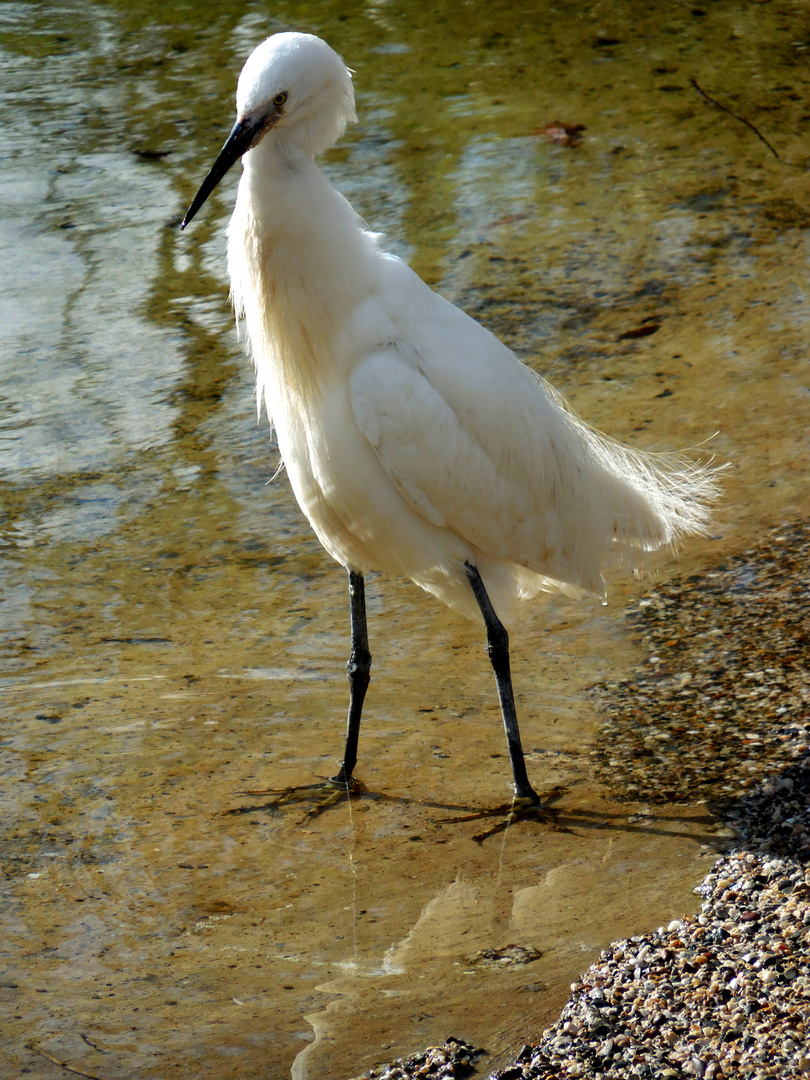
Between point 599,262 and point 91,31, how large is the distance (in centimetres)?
599

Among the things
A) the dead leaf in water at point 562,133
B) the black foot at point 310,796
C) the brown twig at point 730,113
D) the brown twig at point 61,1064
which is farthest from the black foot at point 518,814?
the dead leaf in water at point 562,133

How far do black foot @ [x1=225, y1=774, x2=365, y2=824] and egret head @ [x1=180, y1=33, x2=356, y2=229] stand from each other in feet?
5.86

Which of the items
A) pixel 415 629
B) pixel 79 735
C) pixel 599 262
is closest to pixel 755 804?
pixel 415 629

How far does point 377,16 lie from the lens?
1091cm

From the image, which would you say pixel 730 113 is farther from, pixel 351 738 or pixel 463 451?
pixel 351 738

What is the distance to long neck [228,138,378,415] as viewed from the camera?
11.6ft

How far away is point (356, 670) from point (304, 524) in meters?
1.67

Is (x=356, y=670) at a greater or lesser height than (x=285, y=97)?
lesser

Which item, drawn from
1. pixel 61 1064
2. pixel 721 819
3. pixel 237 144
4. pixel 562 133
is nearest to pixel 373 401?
pixel 237 144

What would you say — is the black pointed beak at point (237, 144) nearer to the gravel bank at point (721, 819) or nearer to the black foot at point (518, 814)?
the black foot at point (518, 814)

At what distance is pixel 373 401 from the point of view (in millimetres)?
3633

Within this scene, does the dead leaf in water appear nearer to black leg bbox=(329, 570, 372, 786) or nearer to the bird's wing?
the bird's wing

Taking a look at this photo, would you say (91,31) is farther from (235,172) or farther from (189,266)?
(189,266)

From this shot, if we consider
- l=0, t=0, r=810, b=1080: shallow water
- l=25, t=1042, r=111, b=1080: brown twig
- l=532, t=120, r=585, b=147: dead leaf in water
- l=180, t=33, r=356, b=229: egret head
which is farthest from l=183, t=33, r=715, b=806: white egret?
l=532, t=120, r=585, b=147: dead leaf in water
